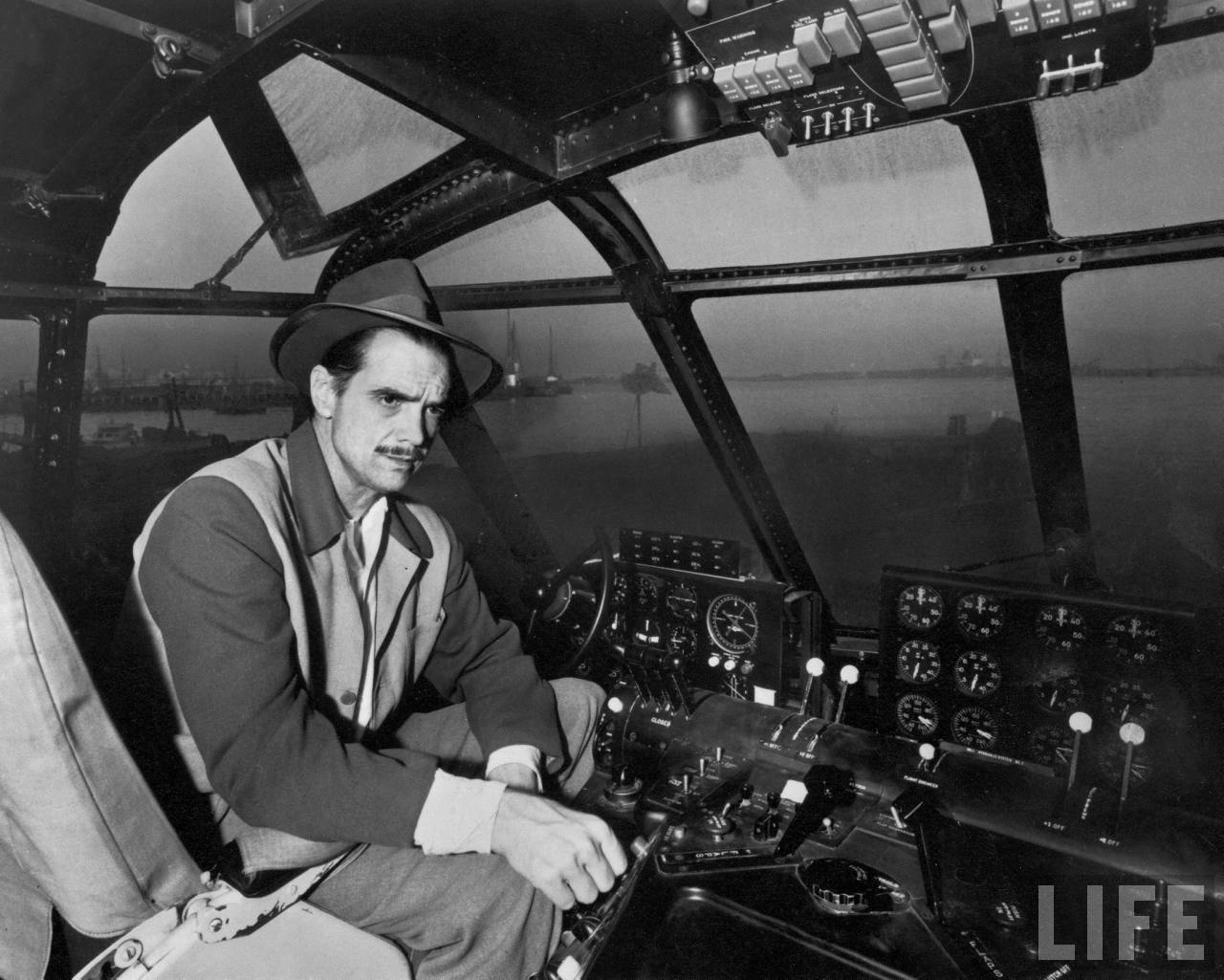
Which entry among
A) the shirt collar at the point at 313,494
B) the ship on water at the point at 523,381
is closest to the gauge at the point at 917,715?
the shirt collar at the point at 313,494

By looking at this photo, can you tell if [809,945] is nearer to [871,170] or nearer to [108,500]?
[871,170]

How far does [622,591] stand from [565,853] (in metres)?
1.66

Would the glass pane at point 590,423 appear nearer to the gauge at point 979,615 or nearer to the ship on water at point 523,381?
the ship on water at point 523,381

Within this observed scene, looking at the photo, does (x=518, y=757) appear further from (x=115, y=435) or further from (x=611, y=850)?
(x=115, y=435)

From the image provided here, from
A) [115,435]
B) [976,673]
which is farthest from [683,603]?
[115,435]

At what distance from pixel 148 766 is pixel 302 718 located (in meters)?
0.34

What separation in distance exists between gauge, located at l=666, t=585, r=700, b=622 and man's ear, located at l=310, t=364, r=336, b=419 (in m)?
1.40

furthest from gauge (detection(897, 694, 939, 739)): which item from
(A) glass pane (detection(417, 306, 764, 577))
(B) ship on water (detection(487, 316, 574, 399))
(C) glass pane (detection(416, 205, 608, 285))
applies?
(B) ship on water (detection(487, 316, 574, 399))

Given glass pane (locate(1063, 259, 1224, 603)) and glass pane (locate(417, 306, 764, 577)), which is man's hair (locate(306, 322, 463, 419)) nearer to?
glass pane (locate(417, 306, 764, 577))

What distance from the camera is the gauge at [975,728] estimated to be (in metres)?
2.13

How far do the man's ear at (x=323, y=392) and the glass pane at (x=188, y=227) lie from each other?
127cm

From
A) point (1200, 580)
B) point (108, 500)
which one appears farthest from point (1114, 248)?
point (108, 500)

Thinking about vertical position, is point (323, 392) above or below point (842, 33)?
below

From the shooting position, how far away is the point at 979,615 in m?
2.11
